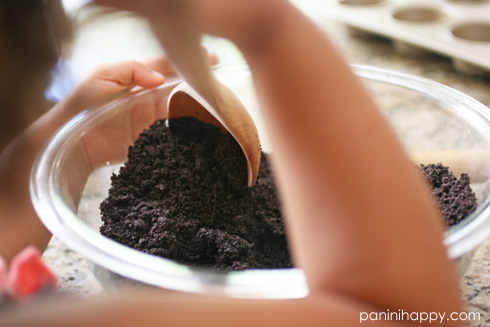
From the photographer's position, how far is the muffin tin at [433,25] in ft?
2.15

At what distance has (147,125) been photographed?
0.50 m

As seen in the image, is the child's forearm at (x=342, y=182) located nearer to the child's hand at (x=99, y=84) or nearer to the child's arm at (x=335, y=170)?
the child's arm at (x=335, y=170)

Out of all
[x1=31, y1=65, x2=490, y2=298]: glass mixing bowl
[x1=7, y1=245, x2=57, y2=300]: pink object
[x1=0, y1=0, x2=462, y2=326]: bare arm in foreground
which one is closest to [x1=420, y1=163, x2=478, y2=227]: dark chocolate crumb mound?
[x1=31, y1=65, x2=490, y2=298]: glass mixing bowl

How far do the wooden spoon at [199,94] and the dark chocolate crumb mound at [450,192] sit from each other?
0.58 ft

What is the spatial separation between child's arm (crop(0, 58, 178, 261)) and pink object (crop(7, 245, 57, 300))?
0.34 meters

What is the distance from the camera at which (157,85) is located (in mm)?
501

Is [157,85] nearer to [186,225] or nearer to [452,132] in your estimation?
[186,225]

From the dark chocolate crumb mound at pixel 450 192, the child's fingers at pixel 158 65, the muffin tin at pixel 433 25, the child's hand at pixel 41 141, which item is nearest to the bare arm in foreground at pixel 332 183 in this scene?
the dark chocolate crumb mound at pixel 450 192

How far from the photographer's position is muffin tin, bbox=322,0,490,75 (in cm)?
66

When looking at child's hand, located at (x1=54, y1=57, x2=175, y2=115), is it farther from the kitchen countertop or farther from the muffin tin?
the muffin tin

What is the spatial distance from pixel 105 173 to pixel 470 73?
0.60m

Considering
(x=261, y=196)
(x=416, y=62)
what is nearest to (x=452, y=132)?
(x=261, y=196)

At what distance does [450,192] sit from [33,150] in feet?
1.52

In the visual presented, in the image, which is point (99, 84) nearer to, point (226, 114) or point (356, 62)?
point (226, 114)
